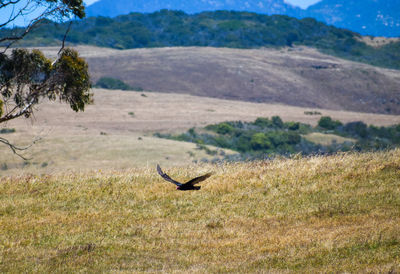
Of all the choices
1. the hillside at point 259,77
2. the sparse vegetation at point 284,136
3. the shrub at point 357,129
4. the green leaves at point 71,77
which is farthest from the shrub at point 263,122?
the green leaves at point 71,77

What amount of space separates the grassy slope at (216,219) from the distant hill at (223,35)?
132 metres

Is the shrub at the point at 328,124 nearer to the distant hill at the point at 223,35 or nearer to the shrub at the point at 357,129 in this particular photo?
the shrub at the point at 357,129

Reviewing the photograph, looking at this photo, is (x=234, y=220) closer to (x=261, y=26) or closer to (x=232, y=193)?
(x=232, y=193)

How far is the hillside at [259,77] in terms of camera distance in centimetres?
10969

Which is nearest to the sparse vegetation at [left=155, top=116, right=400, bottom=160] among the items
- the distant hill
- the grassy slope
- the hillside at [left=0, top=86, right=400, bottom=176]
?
the hillside at [left=0, top=86, right=400, bottom=176]

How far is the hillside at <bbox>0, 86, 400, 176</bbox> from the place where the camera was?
161ft

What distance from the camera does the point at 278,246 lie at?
8.27m

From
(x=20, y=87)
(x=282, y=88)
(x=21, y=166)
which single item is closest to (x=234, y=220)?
(x=20, y=87)

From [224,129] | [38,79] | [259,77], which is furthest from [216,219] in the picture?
[259,77]

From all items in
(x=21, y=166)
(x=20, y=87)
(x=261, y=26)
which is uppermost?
(x=261, y=26)

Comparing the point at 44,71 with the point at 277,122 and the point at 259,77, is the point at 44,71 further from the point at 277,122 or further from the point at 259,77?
the point at 259,77

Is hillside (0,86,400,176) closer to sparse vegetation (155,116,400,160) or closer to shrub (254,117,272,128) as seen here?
shrub (254,117,272,128)

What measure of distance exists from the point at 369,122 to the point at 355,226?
79959mm

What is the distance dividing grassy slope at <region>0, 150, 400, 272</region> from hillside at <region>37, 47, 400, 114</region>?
3750 inches
